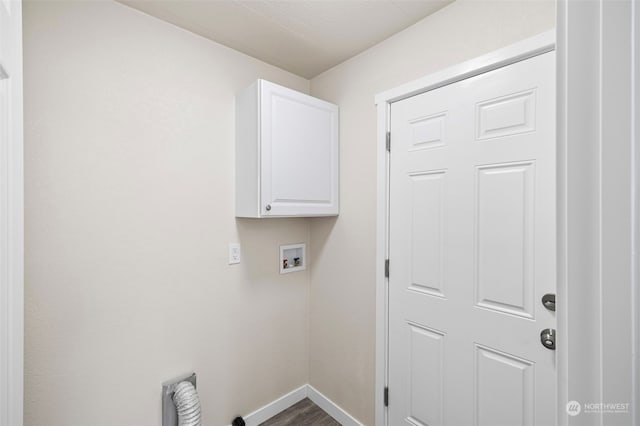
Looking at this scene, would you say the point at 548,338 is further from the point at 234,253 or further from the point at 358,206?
the point at 234,253

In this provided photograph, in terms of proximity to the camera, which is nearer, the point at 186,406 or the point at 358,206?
the point at 186,406

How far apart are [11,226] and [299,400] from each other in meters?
2.00

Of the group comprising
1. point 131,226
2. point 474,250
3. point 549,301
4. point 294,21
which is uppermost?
point 294,21

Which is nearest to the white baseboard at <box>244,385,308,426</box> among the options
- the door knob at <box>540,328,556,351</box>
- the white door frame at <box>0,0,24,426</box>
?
the white door frame at <box>0,0,24,426</box>

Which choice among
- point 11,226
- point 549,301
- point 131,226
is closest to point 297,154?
point 131,226

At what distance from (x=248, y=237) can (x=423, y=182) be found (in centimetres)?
111

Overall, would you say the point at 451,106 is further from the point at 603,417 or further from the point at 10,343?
the point at 10,343

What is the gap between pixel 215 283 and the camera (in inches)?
69.7

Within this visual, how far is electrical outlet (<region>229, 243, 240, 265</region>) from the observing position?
183cm

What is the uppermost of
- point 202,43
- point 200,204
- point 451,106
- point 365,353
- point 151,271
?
point 202,43

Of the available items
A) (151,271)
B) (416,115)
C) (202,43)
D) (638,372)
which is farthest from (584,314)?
(202,43)

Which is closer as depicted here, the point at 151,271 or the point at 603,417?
the point at 603,417

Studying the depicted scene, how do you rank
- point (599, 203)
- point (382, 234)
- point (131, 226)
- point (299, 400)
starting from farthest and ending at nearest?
point (299, 400) → point (382, 234) → point (131, 226) → point (599, 203)

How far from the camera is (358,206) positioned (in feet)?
6.16
